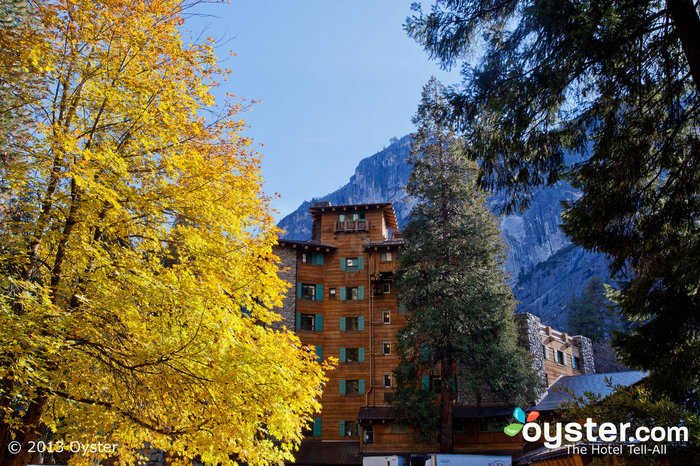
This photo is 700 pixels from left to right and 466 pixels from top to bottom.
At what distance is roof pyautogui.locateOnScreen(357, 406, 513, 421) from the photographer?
31.5 meters

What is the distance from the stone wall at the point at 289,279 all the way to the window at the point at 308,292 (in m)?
0.84

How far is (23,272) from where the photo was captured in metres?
7.75

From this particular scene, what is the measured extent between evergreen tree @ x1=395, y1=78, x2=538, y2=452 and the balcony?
1045cm

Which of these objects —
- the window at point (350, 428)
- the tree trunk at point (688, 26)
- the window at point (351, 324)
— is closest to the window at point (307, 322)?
the window at point (351, 324)

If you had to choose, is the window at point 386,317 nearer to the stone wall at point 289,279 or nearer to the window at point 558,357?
the stone wall at point 289,279

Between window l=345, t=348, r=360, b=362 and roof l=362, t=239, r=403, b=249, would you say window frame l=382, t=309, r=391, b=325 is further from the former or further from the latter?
roof l=362, t=239, r=403, b=249

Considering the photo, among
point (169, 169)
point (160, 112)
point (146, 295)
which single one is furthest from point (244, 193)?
point (146, 295)

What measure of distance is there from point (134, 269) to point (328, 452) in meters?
30.8

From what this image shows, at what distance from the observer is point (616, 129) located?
8547 mm

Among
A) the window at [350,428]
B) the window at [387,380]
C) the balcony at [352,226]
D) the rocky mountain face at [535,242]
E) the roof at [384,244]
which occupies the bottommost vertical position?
the window at [350,428]

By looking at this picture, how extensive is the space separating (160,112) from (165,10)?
2140 millimetres

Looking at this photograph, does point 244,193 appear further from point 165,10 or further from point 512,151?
point 512,151

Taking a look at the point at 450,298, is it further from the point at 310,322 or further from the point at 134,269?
the point at 134,269

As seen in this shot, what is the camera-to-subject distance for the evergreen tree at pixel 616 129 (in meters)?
7.55
